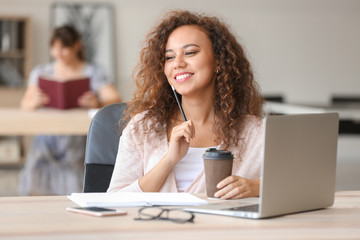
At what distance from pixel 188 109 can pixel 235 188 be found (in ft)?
1.70

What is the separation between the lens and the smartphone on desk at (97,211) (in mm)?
1262

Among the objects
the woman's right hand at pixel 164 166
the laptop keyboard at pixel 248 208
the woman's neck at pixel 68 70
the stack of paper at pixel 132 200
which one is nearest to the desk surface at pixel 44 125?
the woman's neck at pixel 68 70

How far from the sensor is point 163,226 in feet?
3.84

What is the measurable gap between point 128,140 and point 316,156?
693 millimetres

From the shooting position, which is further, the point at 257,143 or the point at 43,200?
the point at 257,143

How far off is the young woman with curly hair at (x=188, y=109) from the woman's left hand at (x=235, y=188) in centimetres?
24

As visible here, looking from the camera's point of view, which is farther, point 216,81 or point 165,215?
point 216,81

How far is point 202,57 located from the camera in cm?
194

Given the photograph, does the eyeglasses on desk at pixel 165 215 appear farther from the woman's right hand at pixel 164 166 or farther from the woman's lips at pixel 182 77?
the woman's lips at pixel 182 77

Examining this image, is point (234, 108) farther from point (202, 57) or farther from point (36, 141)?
point (36, 141)

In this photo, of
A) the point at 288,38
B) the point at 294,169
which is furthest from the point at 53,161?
the point at 288,38

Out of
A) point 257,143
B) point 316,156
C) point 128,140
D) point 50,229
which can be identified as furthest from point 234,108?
point 50,229

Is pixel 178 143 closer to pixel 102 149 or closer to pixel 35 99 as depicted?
pixel 102 149

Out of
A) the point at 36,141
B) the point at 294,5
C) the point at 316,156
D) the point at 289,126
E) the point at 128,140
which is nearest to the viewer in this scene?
the point at 289,126
